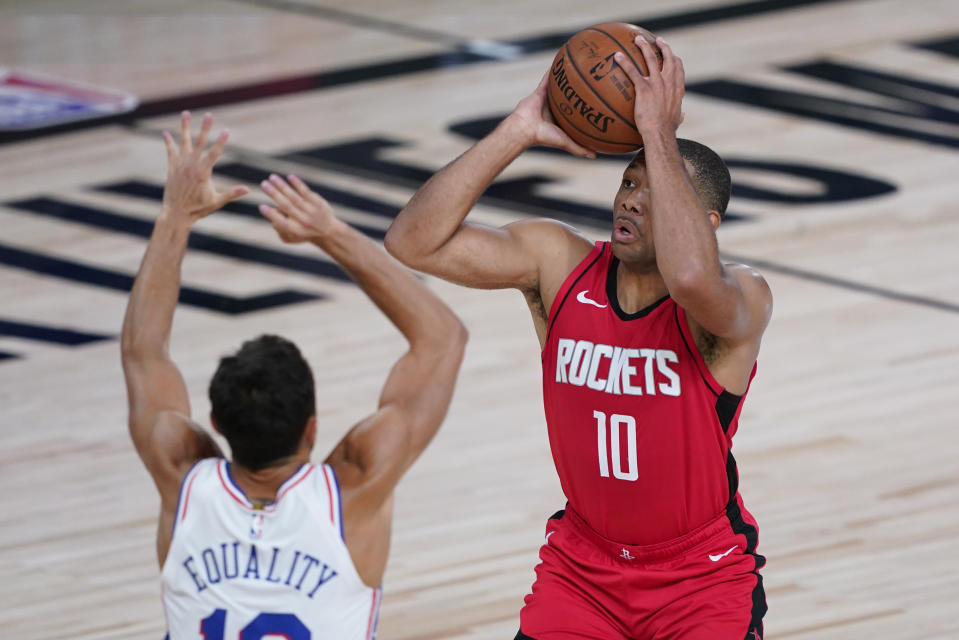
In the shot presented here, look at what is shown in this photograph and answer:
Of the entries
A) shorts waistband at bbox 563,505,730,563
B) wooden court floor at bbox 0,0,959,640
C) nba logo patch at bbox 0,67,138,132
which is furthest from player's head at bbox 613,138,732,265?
nba logo patch at bbox 0,67,138,132

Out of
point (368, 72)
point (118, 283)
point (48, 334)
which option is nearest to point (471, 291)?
point (118, 283)

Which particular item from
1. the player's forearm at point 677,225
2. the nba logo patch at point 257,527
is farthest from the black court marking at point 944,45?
the nba logo patch at point 257,527

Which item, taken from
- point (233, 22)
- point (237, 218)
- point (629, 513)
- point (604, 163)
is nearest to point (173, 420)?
point (629, 513)

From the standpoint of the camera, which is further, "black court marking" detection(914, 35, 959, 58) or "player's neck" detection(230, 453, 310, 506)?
"black court marking" detection(914, 35, 959, 58)

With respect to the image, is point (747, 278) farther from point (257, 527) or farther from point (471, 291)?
point (471, 291)

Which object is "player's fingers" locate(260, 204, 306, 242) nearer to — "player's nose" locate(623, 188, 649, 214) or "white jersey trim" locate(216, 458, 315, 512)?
"white jersey trim" locate(216, 458, 315, 512)

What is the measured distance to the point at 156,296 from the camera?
3.78 m

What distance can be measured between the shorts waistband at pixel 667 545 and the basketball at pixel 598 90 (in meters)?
0.95

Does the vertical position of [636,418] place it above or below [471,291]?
below

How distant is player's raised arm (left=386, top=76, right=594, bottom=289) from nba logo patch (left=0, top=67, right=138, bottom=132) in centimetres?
748

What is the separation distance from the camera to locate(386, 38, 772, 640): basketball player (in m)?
3.91

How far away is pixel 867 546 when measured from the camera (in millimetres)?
5766

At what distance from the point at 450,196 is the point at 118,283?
193 inches

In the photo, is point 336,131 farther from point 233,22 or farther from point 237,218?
point 233,22
